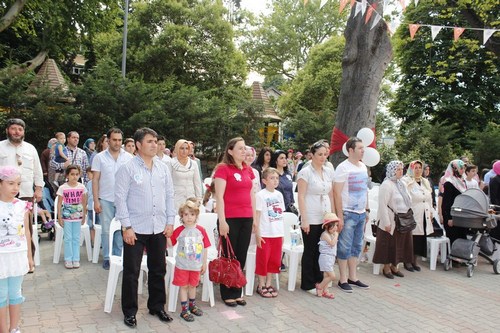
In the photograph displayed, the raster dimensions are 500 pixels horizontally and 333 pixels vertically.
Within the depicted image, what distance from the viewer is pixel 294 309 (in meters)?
5.07

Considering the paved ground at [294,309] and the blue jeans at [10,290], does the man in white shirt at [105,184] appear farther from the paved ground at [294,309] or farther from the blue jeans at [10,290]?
the blue jeans at [10,290]

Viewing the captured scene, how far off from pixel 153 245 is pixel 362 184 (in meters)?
2.82

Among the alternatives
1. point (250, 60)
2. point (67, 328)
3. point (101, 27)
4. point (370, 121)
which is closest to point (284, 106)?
point (250, 60)

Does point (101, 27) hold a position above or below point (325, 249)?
above

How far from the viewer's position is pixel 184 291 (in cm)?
462

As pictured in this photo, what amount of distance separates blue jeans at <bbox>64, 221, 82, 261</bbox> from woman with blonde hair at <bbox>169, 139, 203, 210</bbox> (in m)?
1.46

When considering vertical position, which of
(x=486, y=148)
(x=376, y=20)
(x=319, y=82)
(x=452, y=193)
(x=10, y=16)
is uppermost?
(x=319, y=82)

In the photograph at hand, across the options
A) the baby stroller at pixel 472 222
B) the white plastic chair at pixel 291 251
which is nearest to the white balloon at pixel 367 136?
the baby stroller at pixel 472 222

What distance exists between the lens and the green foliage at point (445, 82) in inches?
822

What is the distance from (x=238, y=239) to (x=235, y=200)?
1.51 ft

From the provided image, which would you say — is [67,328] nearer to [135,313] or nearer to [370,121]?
[135,313]

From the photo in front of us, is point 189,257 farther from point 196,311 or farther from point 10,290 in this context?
point 10,290

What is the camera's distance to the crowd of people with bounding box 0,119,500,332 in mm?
4258

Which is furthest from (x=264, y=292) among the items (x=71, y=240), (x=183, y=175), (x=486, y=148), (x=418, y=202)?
(x=486, y=148)
